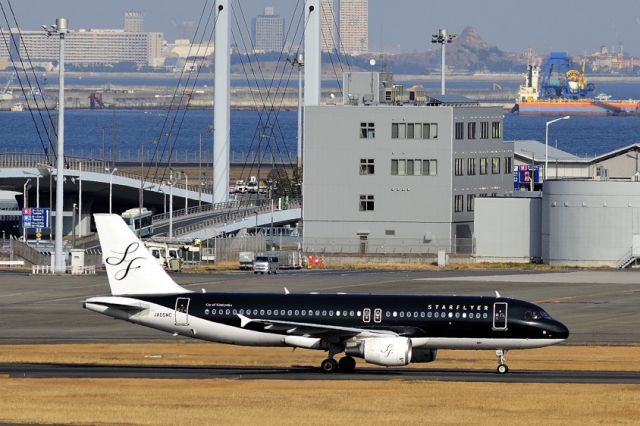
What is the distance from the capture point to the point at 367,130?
153500 mm

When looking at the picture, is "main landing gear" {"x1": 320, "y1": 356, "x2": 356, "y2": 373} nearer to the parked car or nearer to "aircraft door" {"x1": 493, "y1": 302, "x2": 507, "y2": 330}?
"aircraft door" {"x1": 493, "y1": 302, "x2": 507, "y2": 330}

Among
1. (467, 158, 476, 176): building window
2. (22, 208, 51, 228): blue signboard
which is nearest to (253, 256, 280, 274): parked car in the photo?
(22, 208, 51, 228): blue signboard

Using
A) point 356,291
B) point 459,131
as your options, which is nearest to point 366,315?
point 356,291

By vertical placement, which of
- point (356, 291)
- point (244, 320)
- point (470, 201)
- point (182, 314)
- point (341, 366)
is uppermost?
point (470, 201)

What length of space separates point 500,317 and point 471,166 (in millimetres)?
93527

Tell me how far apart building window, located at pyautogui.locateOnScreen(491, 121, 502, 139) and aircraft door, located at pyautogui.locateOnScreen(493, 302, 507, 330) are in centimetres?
9855

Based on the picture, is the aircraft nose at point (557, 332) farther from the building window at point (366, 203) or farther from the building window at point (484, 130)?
the building window at point (484, 130)

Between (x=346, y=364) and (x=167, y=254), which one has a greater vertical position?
(x=346, y=364)

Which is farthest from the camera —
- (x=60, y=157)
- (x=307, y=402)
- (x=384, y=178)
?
(x=384, y=178)

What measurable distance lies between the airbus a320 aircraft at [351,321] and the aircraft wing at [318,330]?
43mm

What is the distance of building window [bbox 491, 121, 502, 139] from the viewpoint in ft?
530

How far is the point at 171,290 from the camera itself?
67.3 metres

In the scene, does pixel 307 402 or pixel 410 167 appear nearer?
pixel 307 402

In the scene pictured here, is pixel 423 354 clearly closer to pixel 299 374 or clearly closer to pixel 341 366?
pixel 341 366
